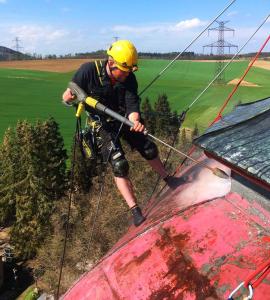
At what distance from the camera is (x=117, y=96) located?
6.74m

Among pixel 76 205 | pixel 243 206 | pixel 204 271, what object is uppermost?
pixel 243 206

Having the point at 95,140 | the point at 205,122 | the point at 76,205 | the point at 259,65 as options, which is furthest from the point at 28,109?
the point at 95,140

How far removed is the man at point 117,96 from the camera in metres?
6.24

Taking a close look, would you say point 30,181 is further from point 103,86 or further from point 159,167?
point 103,86

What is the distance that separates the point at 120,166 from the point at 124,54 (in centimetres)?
161

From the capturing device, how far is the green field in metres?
62.9

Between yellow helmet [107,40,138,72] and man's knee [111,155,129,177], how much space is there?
4.34 ft

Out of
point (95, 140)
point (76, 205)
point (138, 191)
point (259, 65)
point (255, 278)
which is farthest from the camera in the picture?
point (259, 65)

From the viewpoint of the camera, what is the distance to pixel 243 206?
4.70 m

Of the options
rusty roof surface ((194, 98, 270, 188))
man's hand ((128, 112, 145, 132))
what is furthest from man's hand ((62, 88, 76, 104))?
rusty roof surface ((194, 98, 270, 188))

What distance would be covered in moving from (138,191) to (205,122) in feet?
93.2

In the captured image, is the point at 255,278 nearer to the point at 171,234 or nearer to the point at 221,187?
the point at 171,234

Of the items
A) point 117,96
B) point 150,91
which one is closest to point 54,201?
point 117,96

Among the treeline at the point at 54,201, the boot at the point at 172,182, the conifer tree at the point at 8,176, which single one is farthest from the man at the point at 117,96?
the conifer tree at the point at 8,176
